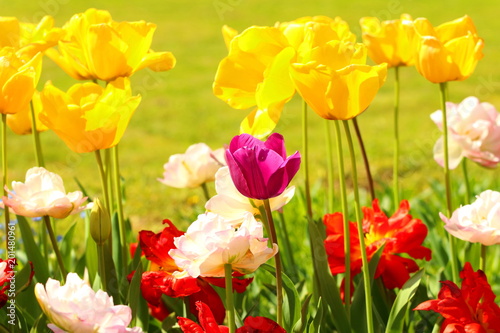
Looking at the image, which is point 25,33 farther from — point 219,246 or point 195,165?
point 219,246

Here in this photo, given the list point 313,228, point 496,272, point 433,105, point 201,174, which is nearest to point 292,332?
point 313,228

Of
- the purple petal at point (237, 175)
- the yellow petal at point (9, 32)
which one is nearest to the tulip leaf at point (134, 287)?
the purple petal at point (237, 175)

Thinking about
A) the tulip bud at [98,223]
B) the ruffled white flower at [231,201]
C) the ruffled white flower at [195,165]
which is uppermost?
the ruffled white flower at [231,201]

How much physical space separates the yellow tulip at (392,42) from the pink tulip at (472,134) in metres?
0.21

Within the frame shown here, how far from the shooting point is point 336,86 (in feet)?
4.08

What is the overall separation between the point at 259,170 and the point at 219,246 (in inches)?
5.4

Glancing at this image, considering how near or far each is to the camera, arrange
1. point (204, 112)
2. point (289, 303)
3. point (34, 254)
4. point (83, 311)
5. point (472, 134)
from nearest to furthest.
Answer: point (83, 311) < point (289, 303) < point (34, 254) < point (472, 134) < point (204, 112)

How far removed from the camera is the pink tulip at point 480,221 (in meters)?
1.33

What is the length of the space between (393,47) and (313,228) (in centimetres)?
60

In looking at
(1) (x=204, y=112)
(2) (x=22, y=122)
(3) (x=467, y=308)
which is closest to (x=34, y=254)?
(2) (x=22, y=122)

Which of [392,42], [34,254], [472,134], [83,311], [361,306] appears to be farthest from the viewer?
[472,134]

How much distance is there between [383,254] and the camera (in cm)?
160

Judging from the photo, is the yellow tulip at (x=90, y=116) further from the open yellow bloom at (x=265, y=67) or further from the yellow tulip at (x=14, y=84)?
the open yellow bloom at (x=265, y=67)

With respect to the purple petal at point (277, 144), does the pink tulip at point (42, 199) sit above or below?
below
